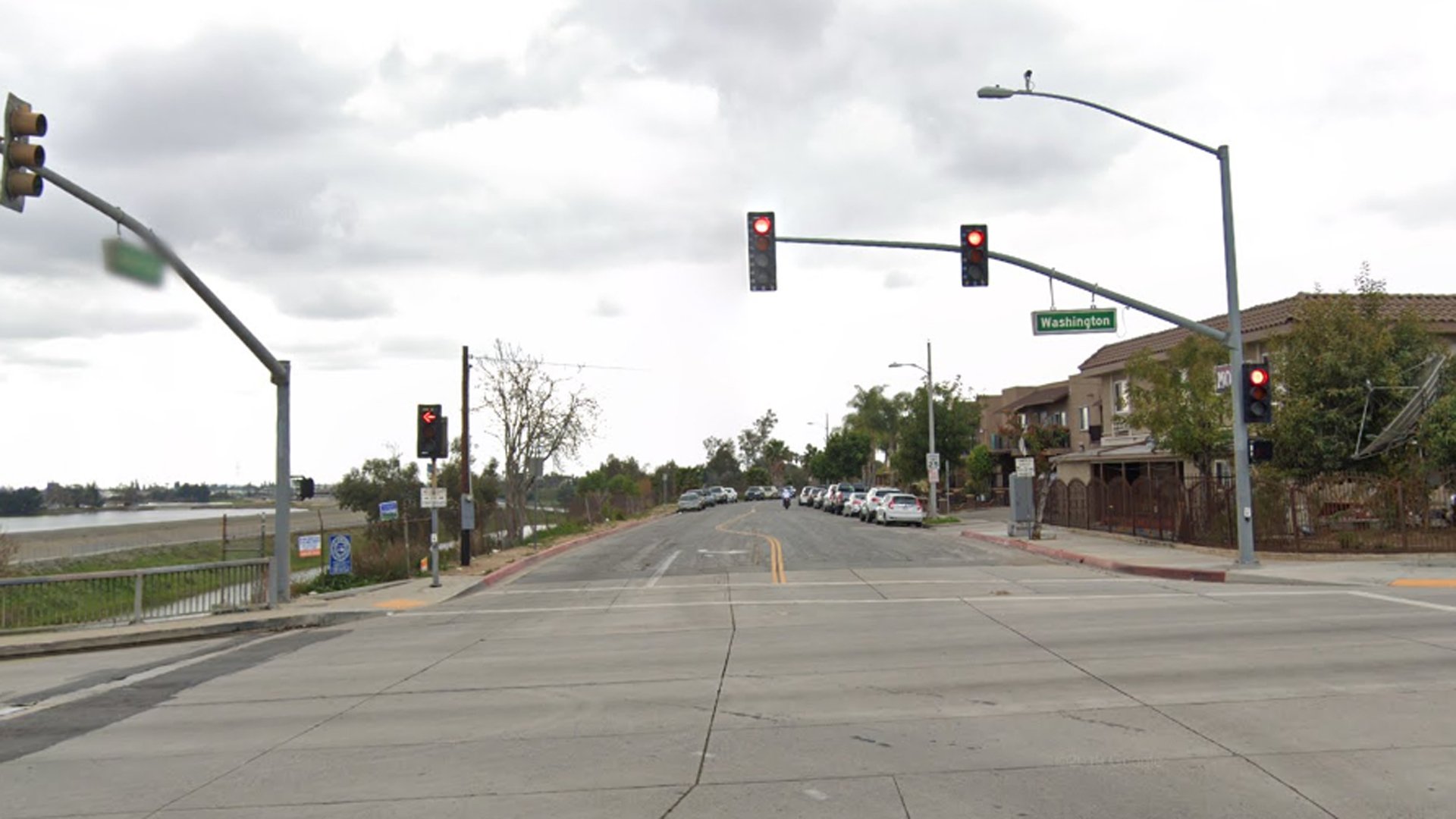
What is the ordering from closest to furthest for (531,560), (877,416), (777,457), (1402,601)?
(1402,601)
(531,560)
(877,416)
(777,457)

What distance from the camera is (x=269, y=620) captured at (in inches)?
712

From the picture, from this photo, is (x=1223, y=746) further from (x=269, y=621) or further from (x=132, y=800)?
(x=269, y=621)

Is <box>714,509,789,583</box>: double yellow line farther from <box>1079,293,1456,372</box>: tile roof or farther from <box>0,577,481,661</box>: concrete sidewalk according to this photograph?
<box>1079,293,1456,372</box>: tile roof

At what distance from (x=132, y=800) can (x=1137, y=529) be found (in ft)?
94.2

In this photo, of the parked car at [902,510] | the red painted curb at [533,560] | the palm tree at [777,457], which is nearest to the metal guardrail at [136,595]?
the red painted curb at [533,560]

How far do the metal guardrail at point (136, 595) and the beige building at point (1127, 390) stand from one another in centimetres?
2448

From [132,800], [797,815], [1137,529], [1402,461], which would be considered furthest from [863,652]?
[1137,529]

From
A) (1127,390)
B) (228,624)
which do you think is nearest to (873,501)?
(1127,390)

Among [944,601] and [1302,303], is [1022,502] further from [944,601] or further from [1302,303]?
[944,601]

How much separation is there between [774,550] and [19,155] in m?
22.5

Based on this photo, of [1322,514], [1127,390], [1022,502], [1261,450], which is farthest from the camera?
[1022,502]

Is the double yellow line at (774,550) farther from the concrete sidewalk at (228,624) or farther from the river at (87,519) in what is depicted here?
the river at (87,519)

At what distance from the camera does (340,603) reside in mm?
20141

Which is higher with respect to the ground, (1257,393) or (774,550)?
(1257,393)
